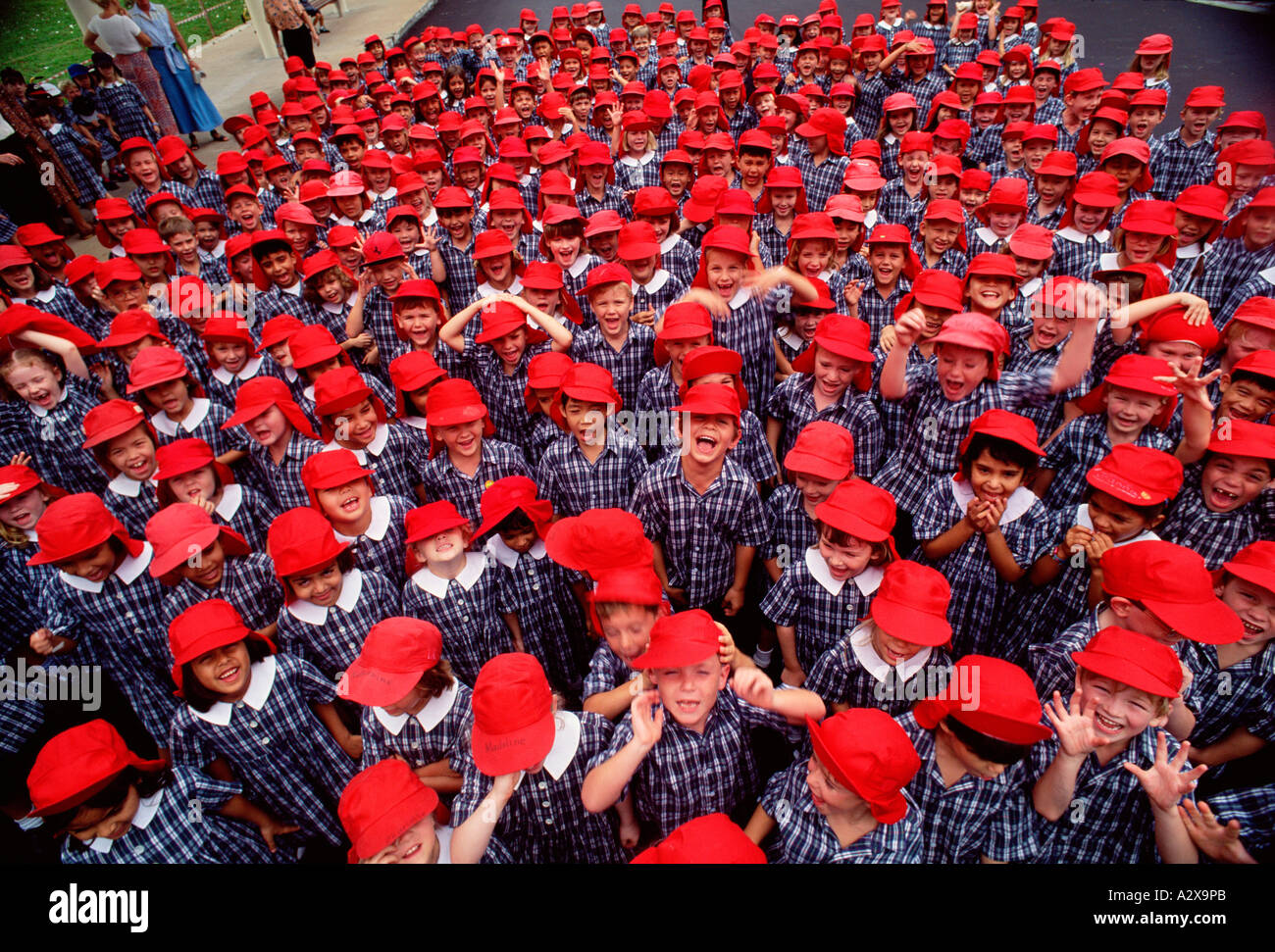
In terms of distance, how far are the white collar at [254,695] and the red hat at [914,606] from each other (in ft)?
8.68

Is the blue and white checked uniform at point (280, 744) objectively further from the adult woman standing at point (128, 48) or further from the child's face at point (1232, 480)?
the adult woman standing at point (128, 48)

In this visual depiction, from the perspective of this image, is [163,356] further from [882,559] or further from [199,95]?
[199,95]

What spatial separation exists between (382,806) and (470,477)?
6.70 ft

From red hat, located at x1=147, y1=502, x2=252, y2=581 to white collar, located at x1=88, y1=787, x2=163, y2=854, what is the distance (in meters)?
1.05

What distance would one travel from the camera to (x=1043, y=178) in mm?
6105

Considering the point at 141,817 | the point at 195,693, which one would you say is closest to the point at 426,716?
the point at 195,693

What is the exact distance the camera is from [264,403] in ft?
13.4

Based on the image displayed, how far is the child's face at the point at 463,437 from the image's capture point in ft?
12.6

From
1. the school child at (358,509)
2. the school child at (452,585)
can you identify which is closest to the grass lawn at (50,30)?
the school child at (358,509)

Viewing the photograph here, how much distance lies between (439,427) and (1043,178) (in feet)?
19.6

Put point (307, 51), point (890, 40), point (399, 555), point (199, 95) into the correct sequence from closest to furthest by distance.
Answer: point (399, 555) → point (890, 40) → point (199, 95) → point (307, 51)

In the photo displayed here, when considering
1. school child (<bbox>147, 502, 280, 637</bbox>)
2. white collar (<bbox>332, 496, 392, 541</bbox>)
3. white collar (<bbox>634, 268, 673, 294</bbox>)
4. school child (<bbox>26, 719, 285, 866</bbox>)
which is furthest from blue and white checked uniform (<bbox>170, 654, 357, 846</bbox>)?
white collar (<bbox>634, 268, 673, 294</bbox>)

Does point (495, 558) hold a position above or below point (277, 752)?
above

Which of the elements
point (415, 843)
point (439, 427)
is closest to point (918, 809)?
point (415, 843)
